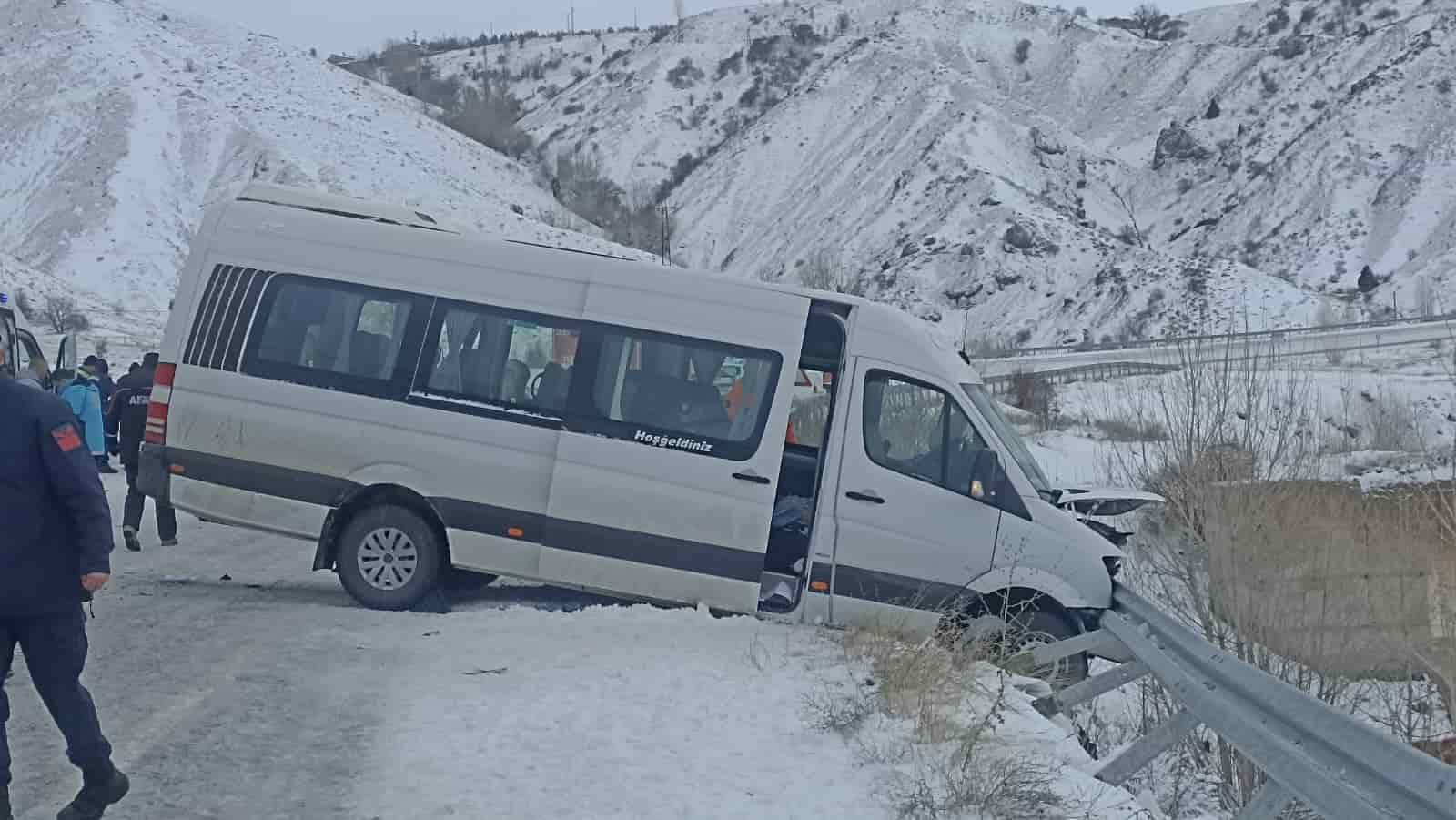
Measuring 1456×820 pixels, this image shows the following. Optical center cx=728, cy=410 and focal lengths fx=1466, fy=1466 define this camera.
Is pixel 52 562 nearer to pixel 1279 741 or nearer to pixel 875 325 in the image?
pixel 1279 741

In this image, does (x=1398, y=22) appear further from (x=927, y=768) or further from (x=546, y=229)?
(x=927, y=768)

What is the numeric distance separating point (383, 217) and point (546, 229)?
47662 millimetres

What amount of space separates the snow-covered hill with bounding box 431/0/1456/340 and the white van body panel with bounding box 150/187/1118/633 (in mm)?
43356

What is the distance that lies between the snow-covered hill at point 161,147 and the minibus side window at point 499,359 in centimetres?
3511

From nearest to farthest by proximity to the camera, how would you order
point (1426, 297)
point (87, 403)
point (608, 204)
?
1. point (87, 403)
2. point (1426, 297)
3. point (608, 204)

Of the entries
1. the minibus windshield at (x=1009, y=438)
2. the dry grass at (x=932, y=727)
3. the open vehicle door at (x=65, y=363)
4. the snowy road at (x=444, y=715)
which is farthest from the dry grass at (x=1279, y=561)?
the open vehicle door at (x=65, y=363)

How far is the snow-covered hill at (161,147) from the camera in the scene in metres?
53.1

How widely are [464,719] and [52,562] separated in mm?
2438

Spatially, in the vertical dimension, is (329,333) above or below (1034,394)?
below

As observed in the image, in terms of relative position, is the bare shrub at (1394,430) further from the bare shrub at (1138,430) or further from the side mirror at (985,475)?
the side mirror at (985,475)

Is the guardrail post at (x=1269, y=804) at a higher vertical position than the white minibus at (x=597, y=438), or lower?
lower

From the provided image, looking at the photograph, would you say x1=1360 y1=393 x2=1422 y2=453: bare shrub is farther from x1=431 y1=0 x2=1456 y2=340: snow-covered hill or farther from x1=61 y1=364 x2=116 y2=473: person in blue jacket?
x1=431 y1=0 x2=1456 y2=340: snow-covered hill

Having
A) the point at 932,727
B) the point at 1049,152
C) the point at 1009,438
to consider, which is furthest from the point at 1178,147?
the point at 932,727

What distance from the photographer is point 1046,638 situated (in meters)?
10.2
